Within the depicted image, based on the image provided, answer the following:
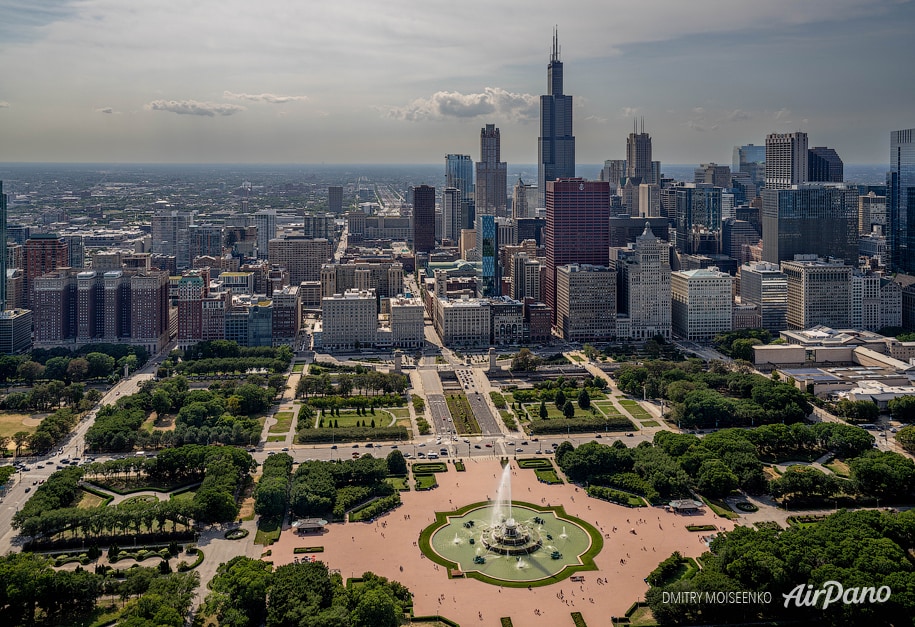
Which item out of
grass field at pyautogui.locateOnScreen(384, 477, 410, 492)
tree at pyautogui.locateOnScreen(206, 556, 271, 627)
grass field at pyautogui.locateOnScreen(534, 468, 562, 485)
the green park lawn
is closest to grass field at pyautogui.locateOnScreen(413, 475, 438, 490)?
grass field at pyautogui.locateOnScreen(384, 477, 410, 492)

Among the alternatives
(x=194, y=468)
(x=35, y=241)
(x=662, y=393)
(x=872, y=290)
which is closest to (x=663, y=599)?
(x=194, y=468)

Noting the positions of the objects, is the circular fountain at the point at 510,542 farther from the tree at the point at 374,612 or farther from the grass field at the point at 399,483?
the tree at the point at 374,612

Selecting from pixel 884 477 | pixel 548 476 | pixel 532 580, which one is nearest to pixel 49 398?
pixel 548 476

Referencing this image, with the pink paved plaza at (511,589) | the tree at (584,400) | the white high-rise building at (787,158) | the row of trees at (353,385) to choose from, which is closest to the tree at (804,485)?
the pink paved plaza at (511,589)

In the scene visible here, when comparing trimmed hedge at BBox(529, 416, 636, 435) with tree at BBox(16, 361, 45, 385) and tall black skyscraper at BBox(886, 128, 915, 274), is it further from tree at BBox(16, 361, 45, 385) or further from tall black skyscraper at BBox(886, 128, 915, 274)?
tall black skyscraper at BBox(886, 128, 915, 274)

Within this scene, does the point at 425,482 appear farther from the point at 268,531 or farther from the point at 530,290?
the point at 530,290

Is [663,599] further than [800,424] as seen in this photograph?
No

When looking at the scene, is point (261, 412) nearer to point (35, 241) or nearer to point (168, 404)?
point (168, 404)

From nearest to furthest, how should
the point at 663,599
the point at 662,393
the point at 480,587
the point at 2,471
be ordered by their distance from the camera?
the point at 663,599 < the point at 480,587 < the point at 2,471 < the point at 662,393
